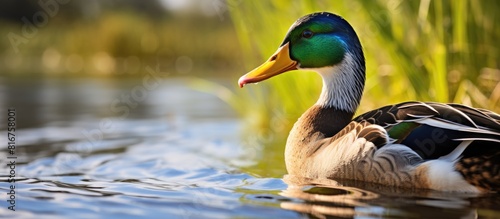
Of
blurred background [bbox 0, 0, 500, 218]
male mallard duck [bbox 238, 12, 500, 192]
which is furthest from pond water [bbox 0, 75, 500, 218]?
male mallard duck [bbox 238, 12, 500, 192]

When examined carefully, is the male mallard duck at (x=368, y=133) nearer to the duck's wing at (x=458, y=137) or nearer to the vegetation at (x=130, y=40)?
the duck's wing at (x=458, y=137)

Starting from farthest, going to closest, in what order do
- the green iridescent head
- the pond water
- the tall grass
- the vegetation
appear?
the vegetation → the tall grass → the green iridescent head → the pond water

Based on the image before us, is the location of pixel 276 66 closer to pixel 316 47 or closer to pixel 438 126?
pixel 316 47

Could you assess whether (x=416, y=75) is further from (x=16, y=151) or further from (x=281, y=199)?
(x=16, y=151)

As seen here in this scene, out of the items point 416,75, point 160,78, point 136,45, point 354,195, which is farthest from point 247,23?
point 136,45

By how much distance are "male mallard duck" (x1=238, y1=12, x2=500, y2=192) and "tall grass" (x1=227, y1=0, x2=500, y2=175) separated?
2.31 feet

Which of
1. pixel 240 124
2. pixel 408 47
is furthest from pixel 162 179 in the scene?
pixel 240 124

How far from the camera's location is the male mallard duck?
15.7 feet

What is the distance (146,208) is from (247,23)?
409cm

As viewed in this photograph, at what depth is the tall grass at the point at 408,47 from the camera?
649 cm

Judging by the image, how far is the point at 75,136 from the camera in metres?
8.85

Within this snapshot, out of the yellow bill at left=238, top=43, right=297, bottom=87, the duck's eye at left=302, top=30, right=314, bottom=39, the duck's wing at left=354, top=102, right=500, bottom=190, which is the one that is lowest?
the duck's wing at left=354, top=102, right=500, bottom=190

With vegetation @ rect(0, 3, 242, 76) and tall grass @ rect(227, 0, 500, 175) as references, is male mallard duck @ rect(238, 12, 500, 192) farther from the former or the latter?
vegetation @ rect(0, 3, 242, 76)

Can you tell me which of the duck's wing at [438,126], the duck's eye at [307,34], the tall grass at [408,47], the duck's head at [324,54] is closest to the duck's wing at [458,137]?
the duck's wing at [438,126]
